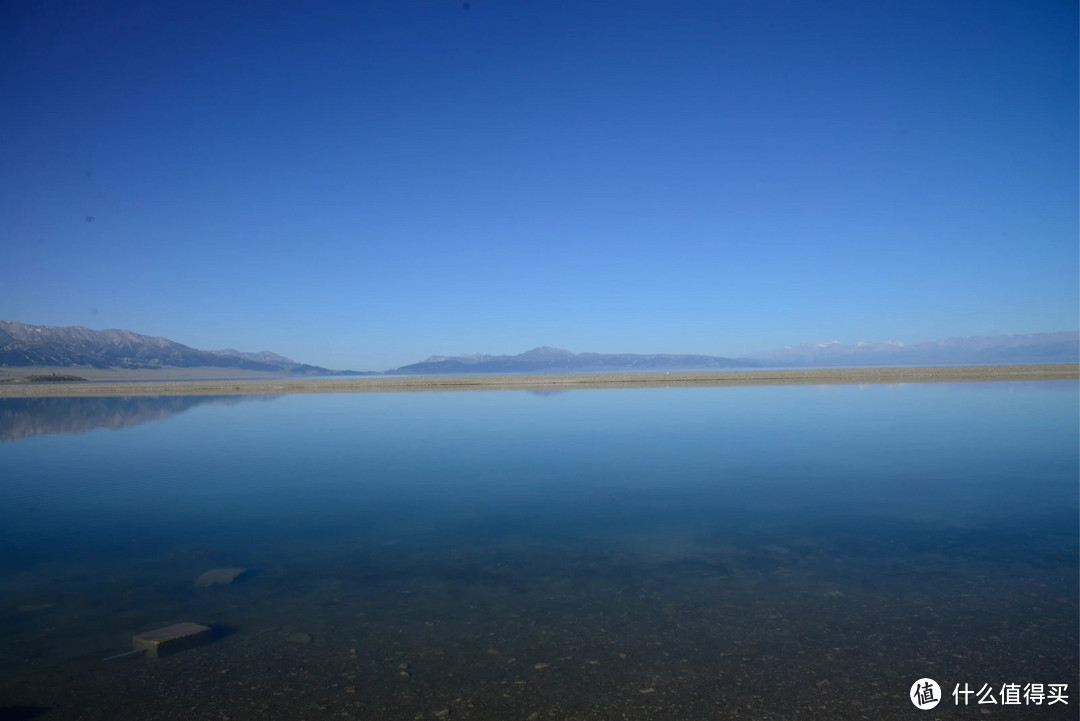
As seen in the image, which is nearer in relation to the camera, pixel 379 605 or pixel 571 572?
pixel 379 605

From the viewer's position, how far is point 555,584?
21.8 ft

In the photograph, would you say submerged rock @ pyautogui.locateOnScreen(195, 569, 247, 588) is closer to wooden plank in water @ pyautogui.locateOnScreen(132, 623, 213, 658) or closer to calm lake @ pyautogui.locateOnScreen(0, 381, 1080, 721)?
calm lake @ pyautogui.locateOnScreen(0, 381, 1080, 721)

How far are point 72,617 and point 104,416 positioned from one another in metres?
29.3

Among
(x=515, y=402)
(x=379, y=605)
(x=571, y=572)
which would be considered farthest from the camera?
(x=515, y=402)

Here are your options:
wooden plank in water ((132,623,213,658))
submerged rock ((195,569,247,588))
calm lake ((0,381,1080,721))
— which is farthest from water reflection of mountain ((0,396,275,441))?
wooden plank in water ((132,623,213,658))

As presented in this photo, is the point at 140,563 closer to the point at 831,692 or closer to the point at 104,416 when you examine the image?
the point at 831,692

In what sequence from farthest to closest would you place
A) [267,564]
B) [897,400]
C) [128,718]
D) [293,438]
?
[897,400] < [293,438] < [267,564] < [128,718]

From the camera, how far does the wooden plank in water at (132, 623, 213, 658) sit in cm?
530

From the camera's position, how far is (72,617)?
603cm

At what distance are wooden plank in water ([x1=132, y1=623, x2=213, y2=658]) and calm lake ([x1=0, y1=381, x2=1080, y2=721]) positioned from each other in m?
0.16

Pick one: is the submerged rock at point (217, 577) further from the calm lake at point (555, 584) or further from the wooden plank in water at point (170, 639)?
the wooden plank in water at point (170, 639)

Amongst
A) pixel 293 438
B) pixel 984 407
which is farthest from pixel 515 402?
pixel 984 407

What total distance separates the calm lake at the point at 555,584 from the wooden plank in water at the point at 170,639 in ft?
0.54

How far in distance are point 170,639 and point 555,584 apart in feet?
11.9
